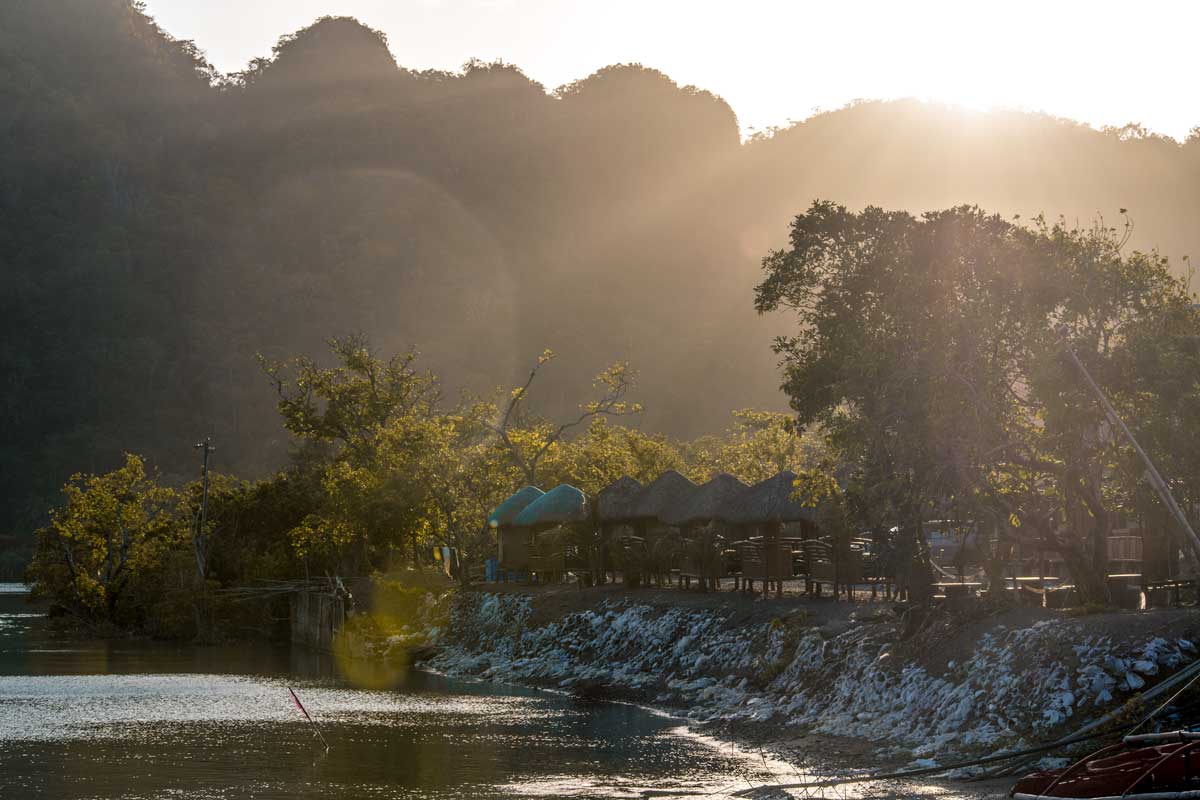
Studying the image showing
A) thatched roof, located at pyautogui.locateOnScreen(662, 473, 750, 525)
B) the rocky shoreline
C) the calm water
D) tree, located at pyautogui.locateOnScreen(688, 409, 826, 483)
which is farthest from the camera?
tree, located at pyautogui.locateOnScreen(688, 409, 826, 483)

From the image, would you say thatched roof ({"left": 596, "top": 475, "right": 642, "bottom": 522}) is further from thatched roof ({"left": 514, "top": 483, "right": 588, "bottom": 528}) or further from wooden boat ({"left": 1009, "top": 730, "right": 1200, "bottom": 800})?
wooden boat ({"left": 1009, "top": 730, "right": 1200, "bottom": 800})

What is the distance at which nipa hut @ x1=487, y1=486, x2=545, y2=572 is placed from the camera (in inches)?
1903

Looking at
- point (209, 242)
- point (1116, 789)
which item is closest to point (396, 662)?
point (1116, 789)

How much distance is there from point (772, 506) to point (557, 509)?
37.4 feet

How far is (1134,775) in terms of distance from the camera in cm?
1395

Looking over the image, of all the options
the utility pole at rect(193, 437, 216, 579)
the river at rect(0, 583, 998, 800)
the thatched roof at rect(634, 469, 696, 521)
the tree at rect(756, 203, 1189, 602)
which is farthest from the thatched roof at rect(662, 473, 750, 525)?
the utility pole at rect(193, 437, 216, 579)

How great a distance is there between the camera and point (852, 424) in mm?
24828

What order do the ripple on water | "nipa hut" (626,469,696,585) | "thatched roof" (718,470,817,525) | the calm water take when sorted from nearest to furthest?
the calm water
the ripple on water
"thatched roof" (718,470,817,525)
"nipa hut" (626,469,696,585)

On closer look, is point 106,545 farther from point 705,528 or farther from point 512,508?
point 705,528

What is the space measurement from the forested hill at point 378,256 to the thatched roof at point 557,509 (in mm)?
79728

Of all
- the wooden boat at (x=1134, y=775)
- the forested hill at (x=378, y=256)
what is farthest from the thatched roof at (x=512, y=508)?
the forested hill at (x=378, y=256)

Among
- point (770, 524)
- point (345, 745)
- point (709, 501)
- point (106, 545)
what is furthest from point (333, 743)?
point (106, 545)

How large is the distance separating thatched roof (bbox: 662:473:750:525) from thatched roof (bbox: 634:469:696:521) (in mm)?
561

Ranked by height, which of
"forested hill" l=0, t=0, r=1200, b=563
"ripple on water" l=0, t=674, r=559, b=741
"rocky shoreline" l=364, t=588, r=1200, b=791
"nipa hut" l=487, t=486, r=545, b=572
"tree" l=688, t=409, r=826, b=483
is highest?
"forested hill" l=0, t=0, r=1200, b=563
